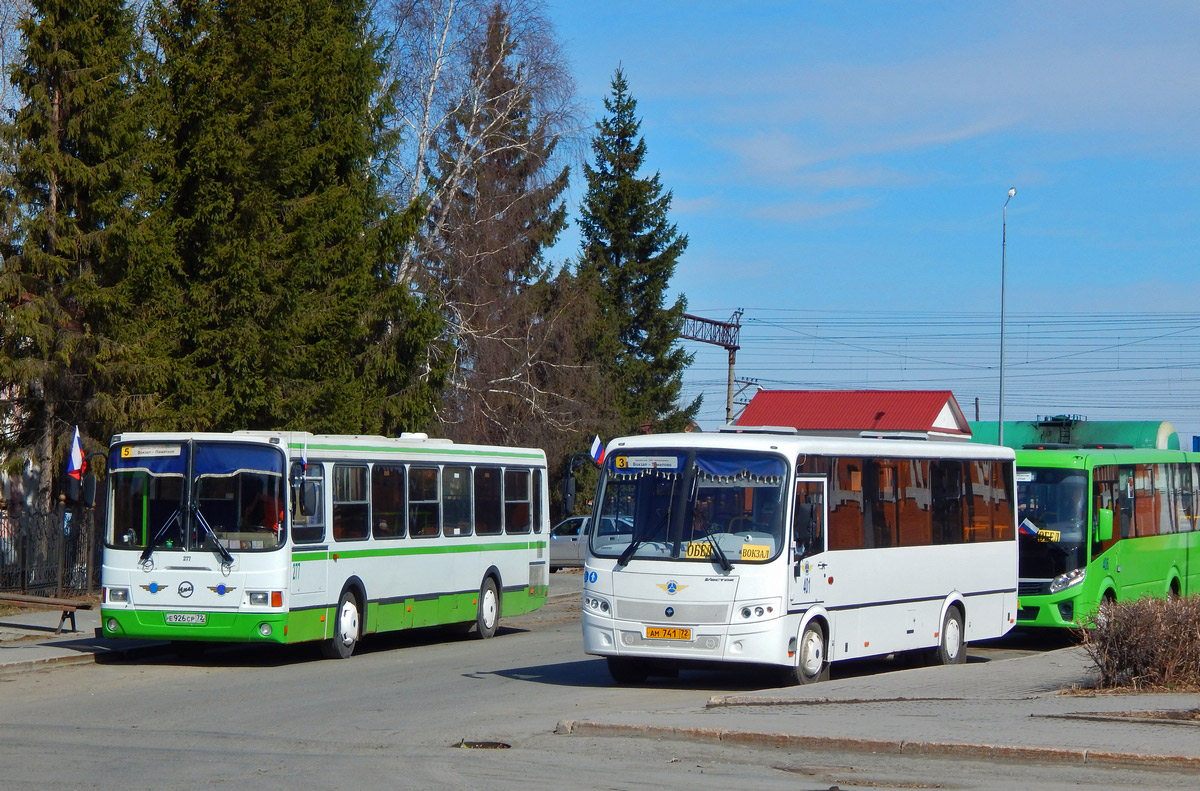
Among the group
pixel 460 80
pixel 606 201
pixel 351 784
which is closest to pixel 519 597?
pixel 351 784

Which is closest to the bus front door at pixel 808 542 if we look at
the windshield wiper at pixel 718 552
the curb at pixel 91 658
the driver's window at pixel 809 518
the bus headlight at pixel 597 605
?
the driver's window at pixel 809 518

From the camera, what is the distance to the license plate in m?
16.9

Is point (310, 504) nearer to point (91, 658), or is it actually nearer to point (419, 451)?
point (419, 451)

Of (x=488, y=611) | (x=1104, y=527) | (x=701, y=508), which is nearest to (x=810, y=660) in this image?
(x=701, y=508)

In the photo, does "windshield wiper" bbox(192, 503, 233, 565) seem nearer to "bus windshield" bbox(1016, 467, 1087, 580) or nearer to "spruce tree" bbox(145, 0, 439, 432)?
"spruce tree" bbox(145, 0, 439, 432)

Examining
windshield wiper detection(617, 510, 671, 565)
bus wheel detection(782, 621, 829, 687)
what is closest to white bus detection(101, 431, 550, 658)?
windshield wiper detection(617, 510, 671, 565)

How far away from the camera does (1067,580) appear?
65.6ft

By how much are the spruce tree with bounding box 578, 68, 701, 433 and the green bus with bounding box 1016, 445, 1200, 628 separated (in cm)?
3697

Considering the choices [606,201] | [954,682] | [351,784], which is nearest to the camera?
[351,784]

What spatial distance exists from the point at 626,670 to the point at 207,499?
5312mm

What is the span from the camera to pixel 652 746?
35.8 feet

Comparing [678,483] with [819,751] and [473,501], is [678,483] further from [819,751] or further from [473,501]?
[473,501]

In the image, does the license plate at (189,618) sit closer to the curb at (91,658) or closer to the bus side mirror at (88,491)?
the curb at (91,658)

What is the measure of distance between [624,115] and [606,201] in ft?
12.9
